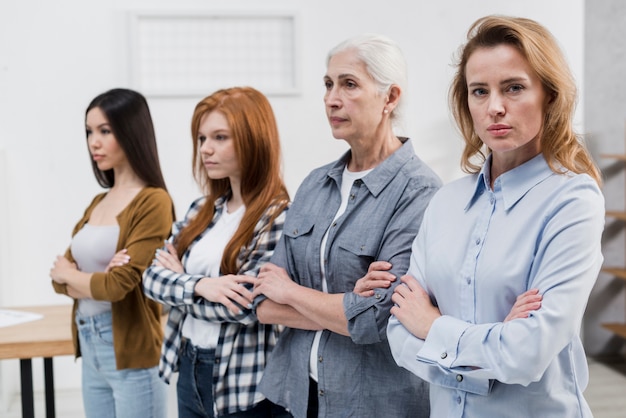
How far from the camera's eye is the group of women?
1.30 metres

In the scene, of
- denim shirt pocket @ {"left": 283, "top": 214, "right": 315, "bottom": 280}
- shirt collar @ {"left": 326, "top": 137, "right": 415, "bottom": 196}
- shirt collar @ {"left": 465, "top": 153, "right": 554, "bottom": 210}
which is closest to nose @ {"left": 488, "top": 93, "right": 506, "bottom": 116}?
shirt collar @ {"left": 465, "top": 153, "right": 554, "bottom": 210}

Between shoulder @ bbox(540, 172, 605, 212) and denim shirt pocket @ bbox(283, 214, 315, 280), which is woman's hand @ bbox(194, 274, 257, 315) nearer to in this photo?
denim shirt pocket @ bbox(283, 214, 315, 280)

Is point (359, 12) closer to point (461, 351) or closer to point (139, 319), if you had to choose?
point (139, 319)

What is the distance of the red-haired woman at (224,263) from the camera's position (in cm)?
191

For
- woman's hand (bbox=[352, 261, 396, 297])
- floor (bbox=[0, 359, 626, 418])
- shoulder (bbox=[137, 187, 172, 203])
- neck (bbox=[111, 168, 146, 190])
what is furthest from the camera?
floor (bbox=[0, 359, 626, 418])

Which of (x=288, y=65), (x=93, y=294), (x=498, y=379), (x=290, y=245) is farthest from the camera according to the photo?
(x=288, y=65)

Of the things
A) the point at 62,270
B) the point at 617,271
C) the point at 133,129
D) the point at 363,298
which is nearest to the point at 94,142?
the point at 133,129

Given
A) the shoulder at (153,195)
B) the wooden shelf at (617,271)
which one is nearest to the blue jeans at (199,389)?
the shoulder at (153,195)

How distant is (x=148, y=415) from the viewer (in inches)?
92.5

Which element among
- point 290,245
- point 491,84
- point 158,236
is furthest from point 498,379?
point 158,236

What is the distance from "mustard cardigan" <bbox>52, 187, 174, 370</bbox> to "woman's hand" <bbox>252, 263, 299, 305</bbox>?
2.04 ft

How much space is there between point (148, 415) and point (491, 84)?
155cm

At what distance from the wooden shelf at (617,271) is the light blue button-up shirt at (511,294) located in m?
3.41

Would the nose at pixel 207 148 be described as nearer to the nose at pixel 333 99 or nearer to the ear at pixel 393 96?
the nose at pixel 333 99
